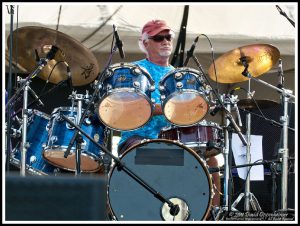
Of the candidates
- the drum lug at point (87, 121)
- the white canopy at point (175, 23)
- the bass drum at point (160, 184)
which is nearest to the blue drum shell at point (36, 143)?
the drum lug at point (87, 121)

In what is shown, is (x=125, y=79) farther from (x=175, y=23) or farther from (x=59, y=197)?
(x=59, y=197)

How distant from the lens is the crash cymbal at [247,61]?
4820 millimetres

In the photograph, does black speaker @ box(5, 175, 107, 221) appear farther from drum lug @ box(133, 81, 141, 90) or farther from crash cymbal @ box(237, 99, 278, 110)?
crash cymbal @ box(237, 99, 278, 110)

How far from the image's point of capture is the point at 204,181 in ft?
12.0

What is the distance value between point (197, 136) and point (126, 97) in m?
→ 0.55

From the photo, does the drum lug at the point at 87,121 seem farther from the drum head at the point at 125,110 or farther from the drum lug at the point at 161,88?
the drum lug at the point at 161,88

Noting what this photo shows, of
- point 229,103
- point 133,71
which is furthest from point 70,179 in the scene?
point 229,103

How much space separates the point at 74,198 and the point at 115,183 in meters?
2.13

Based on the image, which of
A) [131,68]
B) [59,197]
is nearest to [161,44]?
[131,68]

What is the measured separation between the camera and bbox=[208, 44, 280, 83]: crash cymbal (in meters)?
4.82

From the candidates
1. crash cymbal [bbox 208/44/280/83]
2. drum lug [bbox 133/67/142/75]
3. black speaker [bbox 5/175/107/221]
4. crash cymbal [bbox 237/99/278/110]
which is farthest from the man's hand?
black speaker [bbox 5/175/107/221]

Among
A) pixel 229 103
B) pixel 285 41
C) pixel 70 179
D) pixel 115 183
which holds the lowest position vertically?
pixel 115 183

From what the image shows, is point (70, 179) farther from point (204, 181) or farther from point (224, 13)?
point (224, 13)

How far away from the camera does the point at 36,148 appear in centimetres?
454
